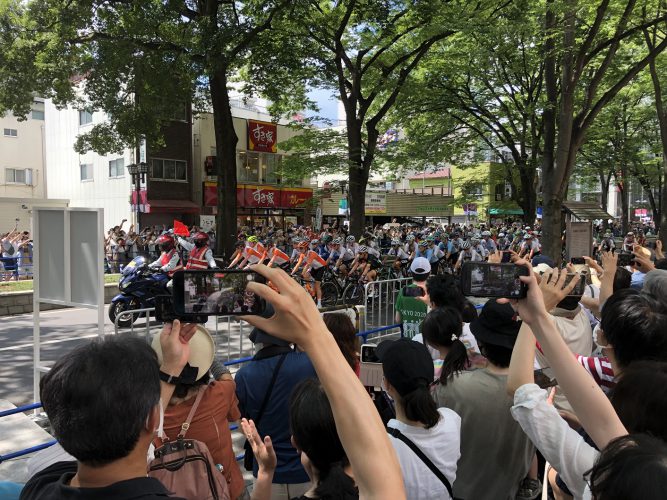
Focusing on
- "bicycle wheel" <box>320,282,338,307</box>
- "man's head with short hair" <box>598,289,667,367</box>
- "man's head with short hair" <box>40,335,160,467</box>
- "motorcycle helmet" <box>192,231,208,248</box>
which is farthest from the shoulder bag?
"bicycle wheel" <box>320,282,338,307</box>

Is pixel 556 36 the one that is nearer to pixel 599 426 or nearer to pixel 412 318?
pixel 412 318

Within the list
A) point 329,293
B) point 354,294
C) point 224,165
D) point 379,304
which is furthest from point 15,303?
point 379,304

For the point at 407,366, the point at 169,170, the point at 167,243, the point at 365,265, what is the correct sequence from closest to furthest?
the point at 407,366
the point at 167,243
the point at 365,265
the point at 169,170

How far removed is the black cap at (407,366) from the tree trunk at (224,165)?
1269 cm

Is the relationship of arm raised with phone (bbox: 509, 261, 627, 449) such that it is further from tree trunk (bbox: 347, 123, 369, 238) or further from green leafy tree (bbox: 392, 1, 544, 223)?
tree trunk (bbox: 347, 123, 369, 238)

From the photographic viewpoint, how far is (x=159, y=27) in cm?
1355

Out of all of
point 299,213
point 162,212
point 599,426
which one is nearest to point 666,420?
point 599,426

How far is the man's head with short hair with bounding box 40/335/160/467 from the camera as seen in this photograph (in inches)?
52.1

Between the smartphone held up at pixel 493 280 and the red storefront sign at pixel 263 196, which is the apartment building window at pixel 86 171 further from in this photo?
the smartphone held up at pixel 493 280

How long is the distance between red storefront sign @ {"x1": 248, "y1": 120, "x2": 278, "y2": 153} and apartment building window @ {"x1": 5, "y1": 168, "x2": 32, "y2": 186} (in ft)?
54.8

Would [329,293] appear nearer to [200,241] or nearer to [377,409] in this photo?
[200,241]

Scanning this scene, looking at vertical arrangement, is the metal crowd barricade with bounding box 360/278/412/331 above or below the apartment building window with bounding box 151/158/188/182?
below

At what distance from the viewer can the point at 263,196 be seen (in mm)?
36250

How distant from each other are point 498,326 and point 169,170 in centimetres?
3175
